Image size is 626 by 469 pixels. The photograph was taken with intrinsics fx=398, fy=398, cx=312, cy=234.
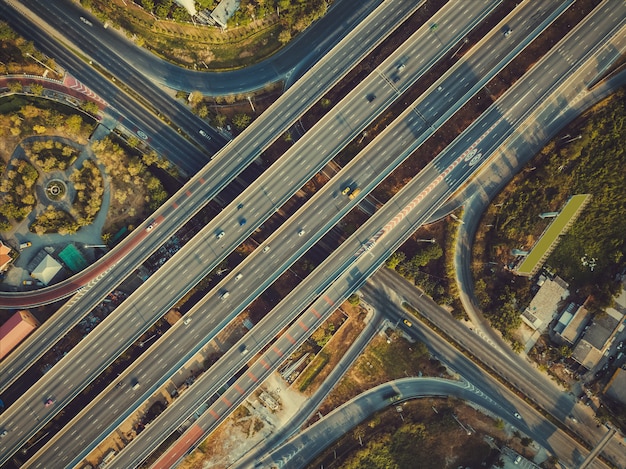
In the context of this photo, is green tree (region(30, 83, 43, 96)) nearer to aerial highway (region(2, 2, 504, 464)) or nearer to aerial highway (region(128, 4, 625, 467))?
aerial highway (region(2, 2, 504, 464))

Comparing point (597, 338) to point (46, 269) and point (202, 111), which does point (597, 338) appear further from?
point (46, 269)

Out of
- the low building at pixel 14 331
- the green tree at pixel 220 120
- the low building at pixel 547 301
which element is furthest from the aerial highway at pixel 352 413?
the green tree at pixel 220 120

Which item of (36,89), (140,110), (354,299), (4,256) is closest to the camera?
(4,256)

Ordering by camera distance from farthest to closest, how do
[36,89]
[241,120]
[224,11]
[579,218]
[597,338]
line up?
[579,218] → [224,11] → [597,338] → [241,120] → [36,89]

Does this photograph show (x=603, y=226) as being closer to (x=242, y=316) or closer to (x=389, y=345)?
(x=389, y=345)

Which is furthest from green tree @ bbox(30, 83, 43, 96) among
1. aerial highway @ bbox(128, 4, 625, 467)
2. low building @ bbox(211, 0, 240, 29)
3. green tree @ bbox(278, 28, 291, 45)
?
aerial highway @ bbox(128, 4, 625, 467)

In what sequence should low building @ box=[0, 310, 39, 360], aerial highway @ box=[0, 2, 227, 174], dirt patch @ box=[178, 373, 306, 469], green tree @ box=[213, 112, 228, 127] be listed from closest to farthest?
1. low building @ box=[0, 310, 39, 360]
2. green tree @ box=[213, 112, 228, 127]
3. aerial highway @ box=[0, 2, 227, 174]
4. dirt patch @ box=[178, 373, 306, 469]

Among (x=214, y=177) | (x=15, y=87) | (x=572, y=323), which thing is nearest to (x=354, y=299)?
(x=214, y=177)
